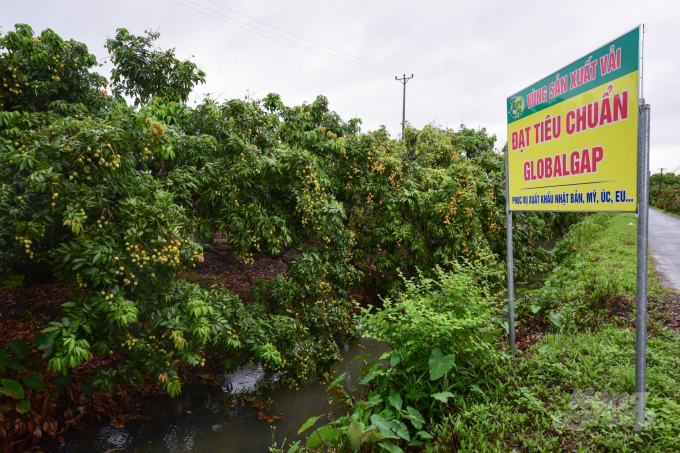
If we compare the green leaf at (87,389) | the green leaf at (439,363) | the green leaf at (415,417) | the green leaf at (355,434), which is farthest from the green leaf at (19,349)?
the green leaf at (439,363)

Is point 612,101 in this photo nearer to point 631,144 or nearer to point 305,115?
point 631,144

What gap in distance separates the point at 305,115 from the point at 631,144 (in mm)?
5114

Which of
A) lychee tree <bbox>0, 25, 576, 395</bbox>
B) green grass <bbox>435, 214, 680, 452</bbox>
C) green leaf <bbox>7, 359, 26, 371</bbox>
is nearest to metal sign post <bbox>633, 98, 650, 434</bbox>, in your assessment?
green grass <bbox>435, 214, 680, 452</bbox>

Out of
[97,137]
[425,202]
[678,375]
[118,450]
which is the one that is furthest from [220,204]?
[678,375]

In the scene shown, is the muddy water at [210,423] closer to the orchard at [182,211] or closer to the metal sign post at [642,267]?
the orchard at [182,211]

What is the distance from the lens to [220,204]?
4207 mm

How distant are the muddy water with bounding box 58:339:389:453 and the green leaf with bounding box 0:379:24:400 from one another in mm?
763

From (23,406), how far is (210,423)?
1.82 meters

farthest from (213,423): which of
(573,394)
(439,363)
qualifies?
(573,394)

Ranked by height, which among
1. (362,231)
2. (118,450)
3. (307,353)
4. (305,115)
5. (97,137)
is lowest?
(118,450)

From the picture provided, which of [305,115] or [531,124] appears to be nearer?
[531,124]

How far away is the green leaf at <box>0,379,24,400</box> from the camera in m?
3.24

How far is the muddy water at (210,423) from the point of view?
3.64 m

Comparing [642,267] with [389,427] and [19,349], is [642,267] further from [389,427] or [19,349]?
[19,349]
